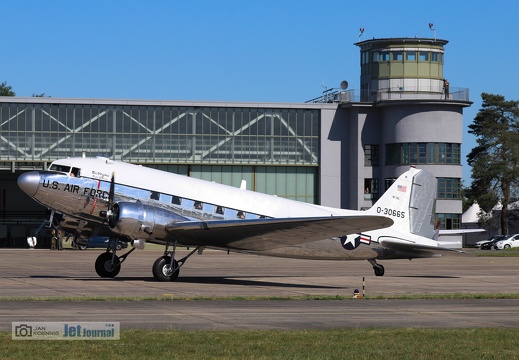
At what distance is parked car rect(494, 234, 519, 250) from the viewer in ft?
294

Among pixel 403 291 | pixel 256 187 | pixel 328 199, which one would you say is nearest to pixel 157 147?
pixel 256 187

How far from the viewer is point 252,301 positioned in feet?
85.2

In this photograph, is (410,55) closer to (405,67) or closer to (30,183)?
(405,67)

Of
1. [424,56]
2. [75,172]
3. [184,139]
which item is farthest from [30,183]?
[424,56]

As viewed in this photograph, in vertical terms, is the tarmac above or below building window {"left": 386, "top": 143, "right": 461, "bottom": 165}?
below

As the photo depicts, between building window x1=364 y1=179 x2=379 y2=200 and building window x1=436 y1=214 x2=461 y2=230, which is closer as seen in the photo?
building window x1=436 y1=214 x2=461 y2=230

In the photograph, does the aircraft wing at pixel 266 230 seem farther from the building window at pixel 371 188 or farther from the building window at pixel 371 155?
the building window at pixel 371 155

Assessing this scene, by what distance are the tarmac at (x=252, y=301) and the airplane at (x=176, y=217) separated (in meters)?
1.36

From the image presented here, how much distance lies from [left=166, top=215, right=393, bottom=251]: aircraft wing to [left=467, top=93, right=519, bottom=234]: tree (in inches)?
3130

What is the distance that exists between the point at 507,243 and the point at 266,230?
63.2 metres


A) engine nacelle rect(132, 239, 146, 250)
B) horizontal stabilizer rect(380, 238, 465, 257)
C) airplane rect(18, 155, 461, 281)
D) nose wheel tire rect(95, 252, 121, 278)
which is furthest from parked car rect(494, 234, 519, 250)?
engine nacelle rect(132, 239, 146, 250)

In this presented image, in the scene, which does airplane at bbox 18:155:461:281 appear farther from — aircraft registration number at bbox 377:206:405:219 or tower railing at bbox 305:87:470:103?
tower railing at bbox 305:87:470:103

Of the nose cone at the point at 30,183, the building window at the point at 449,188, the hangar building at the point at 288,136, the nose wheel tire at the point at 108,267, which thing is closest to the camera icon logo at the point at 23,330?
the nose cone at the point at 30,183

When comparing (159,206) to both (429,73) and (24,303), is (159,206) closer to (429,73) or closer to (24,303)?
(24,303)
